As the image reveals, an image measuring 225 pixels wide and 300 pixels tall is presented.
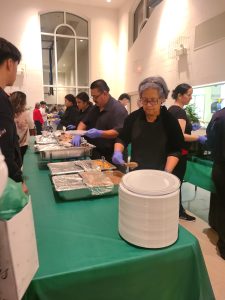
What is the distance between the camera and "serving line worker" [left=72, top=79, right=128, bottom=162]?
1.72m

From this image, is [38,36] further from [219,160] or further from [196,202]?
[219,160]

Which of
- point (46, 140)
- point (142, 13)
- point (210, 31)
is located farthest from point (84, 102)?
point (142, 13)

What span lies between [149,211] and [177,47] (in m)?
4.15

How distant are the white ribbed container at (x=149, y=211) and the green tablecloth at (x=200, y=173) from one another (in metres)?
1.31

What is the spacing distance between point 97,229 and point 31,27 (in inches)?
292

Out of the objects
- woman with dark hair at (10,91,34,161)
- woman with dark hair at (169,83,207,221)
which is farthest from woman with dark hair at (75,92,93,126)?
woman with dark hair at (169,83,207,221)

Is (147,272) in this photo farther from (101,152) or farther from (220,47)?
(220,47)

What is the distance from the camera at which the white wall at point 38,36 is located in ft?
21.6

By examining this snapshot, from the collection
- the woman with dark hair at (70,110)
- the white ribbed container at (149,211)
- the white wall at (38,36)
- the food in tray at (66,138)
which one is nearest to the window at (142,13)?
the white wall at (38,36)

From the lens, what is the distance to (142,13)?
19.2 ft

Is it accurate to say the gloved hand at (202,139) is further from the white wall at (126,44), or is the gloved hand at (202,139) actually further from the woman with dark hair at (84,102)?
the white wall at (126,44)

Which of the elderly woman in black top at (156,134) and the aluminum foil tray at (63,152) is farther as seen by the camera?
the aluminum foil tray at (63,152)

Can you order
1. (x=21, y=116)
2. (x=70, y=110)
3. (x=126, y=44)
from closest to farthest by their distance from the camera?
(x=21, y=116) < (x=70, y=110) < (x=126, y=44)

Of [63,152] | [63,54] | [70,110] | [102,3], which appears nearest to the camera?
[63,152]
